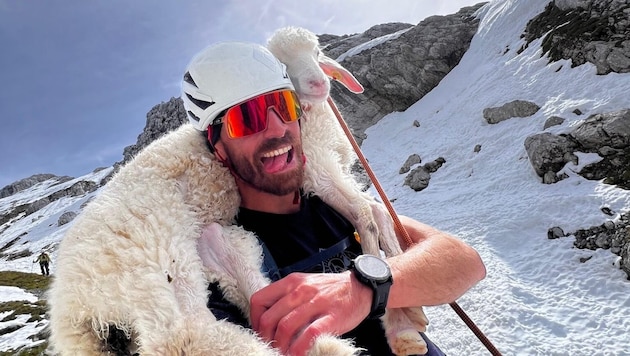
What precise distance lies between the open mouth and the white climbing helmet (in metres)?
0.33

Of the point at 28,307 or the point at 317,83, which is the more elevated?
the point at 317,83

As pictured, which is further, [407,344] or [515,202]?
[515,202]

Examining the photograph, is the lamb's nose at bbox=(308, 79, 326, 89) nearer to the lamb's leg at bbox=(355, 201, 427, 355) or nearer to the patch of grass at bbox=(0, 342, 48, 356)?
the lamb's leg at bbox=(355, 201, 427, 355)

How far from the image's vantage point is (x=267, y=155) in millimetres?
2086

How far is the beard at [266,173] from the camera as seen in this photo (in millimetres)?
2061

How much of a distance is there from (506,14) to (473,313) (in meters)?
32.5

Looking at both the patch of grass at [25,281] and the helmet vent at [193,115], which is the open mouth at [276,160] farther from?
the patch of grass at [25,281]

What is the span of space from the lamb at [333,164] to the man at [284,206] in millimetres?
97

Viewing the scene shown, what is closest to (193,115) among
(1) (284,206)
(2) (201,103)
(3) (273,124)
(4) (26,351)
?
(2) (201,103)

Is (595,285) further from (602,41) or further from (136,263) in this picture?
(602,41)

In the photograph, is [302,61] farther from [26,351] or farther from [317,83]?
[26,351]

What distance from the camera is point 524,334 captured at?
7.21 meters

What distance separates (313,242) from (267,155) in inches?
21.9

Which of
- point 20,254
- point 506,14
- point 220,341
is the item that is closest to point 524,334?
point 220,341
